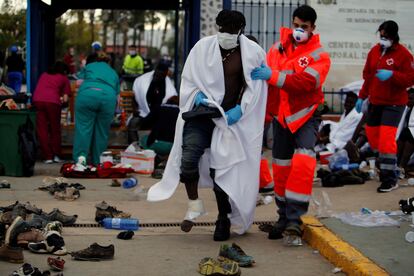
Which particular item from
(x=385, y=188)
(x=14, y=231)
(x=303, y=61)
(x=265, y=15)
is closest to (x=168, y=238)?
(x=14, y=231)

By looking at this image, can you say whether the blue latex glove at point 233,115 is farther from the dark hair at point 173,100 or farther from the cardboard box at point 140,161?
the dark hair at point 173,100

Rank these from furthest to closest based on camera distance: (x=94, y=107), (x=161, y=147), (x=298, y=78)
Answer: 1. (x=161, y=147)
2. (x=94, y=107)
3. (x=298, y=78)

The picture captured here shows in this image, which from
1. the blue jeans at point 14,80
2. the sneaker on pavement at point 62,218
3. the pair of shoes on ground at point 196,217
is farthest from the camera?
the blue jeans at point 14,80

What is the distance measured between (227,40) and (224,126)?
70cm

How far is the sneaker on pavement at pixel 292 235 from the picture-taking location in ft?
23.1

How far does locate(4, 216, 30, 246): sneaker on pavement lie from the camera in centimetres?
648

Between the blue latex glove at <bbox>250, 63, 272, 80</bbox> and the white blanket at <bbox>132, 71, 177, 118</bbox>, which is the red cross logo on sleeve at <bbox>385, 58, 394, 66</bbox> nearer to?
the blue latex glove at <bbox>250, 63, 272, 80</bbox>

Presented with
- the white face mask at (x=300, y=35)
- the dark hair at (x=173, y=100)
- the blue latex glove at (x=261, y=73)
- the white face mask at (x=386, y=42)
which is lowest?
the dark hair at (x=173, y=100)

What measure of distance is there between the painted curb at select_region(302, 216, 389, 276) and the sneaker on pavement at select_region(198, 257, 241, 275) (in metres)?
0.78

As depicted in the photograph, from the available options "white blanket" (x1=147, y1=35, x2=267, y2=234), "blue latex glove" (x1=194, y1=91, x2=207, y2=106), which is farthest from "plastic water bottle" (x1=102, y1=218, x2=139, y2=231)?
"blue latex glove" (x1=194, y1=91, x2=207, y2=106)

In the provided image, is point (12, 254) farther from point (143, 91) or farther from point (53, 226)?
point (143, 91)

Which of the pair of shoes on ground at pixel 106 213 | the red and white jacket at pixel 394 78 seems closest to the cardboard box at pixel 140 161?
the red and white jacket at pixel 394 78

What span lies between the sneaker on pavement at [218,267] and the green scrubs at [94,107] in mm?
6590

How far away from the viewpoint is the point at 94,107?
488 inches
